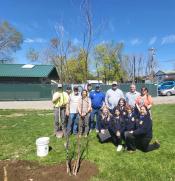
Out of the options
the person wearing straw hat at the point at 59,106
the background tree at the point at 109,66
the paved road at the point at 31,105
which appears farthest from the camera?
the background tree at the point at 109,66

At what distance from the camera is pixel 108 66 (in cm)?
5859

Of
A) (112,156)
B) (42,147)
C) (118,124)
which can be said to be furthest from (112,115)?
(42,147)

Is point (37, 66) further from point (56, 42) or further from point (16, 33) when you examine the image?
point (56, 42)

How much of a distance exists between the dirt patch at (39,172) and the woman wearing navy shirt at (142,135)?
54.6 inches

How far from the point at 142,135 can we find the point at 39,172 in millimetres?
2830

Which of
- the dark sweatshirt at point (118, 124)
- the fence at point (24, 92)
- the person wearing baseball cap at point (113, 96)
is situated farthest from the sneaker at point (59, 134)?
the fence at point (24, 92)

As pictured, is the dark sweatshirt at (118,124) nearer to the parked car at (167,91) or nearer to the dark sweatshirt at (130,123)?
the dark sweatshirt at (130,123)

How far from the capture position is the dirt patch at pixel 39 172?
5.48 m

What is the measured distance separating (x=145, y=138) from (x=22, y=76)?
2924cm

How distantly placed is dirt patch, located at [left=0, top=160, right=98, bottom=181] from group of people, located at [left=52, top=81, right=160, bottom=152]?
0.87 meters

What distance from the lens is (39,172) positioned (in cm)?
580

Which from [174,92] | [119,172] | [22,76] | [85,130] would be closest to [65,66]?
[119,172]

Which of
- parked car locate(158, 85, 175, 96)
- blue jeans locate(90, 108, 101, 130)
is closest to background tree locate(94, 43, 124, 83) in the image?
parked car locate(158, 85, 175, 96)

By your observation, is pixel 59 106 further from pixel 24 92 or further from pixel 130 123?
pixel 24 92
